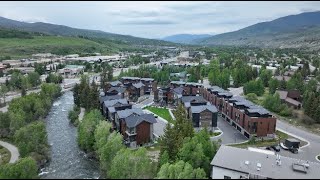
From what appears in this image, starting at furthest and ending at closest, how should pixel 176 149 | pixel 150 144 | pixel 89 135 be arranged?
pixel 150 144
pixel 89 135
pixel 176 149

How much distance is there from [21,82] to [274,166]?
72978 mm

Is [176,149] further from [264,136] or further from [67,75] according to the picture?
[67,75]

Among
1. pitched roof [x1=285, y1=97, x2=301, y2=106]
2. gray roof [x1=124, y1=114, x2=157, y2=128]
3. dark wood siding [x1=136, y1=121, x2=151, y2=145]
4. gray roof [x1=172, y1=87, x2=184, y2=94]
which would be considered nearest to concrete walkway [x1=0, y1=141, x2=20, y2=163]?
gray roof [x1=124, y1=114, x2=157, y2=128]

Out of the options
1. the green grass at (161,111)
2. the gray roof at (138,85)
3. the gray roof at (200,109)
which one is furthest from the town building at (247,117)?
the gray roof at (138,85)

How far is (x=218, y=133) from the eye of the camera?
5334 centimetres

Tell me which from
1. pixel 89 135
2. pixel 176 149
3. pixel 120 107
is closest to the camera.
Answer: pixel 176 149

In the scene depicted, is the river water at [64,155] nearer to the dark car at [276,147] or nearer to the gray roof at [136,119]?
the gray roof at [136,119]

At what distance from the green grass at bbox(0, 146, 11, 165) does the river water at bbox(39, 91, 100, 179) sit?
16.9 feet

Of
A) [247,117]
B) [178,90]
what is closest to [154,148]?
[247,117]

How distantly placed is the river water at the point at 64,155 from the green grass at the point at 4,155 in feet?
16.9

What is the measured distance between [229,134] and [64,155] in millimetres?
25208

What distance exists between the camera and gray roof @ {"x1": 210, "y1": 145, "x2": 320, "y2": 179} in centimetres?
2740

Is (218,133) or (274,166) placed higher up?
(274,166)

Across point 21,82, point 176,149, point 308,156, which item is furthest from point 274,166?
point 21,82
